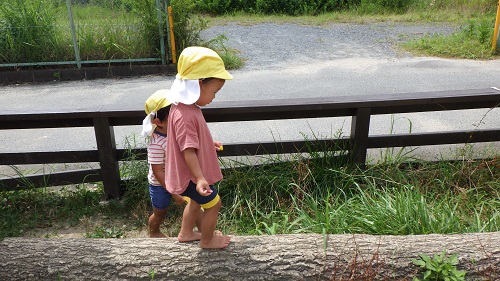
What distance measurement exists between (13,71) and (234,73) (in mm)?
4754

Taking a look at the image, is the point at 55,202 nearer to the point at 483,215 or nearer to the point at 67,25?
the point at 483,215

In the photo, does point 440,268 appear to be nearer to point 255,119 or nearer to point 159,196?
point 159,196

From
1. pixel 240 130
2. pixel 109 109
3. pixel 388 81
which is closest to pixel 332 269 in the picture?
pixel 109 109

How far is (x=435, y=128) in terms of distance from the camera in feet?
21.8

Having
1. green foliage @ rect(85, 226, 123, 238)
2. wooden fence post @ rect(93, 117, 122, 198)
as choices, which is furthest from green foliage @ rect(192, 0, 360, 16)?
green foliage @ rect(85, 226, 123, 238)

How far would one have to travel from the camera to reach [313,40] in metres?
13.3

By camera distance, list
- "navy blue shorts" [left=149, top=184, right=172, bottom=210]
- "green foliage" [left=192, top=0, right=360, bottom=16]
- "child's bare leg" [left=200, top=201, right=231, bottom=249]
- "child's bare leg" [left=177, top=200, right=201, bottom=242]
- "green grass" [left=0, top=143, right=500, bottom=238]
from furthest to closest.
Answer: "green foliage" [left=192, top=0, right=360, bottom=16] → "green grass" [left=0, top=143, right=500, bottom=238] → "navy blue shorts" [left=149, top=184, right=172, bottom=210] → "child's bare leg" [left=177, top=200, right=201, bottom=242] → "child's bare leg" [left=200, top=201, right=231, bottom=249]

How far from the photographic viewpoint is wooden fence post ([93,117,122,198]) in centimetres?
435

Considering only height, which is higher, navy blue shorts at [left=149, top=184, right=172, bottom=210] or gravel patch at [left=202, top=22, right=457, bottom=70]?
navy blue shorts at [left=149, top=184, right=172, bottom=210]

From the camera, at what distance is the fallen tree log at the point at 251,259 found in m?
2.96

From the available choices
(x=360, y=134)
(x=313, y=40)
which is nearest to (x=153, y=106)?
(x=360, y=134)

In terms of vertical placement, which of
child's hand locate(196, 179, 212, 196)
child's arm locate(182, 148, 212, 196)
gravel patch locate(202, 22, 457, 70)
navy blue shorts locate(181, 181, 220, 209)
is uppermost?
child's arm locate(182, 148, 212, 196)

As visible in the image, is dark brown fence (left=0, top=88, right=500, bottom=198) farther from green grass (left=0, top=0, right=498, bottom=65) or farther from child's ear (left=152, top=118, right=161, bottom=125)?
green grass (left=0, top=0, right=498, bottom=65)

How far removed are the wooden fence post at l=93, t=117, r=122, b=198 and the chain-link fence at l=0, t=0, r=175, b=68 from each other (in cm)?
639
